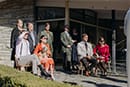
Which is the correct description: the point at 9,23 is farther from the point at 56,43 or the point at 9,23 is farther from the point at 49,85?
the point at 49,85

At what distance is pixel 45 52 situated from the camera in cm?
1076

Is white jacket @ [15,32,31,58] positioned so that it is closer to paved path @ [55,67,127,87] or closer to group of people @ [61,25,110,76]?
paved path @ [55,67,127,87]

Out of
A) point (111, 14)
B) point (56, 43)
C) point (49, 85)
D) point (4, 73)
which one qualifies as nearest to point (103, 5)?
point (111, 14)

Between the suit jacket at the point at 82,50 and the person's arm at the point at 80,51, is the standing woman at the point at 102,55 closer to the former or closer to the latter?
the suit jacket at the point at 82,50

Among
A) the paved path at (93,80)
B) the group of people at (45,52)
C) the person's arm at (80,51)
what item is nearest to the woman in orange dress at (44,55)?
the group of people at (45,52)

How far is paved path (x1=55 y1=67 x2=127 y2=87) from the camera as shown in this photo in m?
10.4

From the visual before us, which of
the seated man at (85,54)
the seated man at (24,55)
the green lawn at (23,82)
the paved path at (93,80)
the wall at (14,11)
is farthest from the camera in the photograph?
the wall at (14,11)

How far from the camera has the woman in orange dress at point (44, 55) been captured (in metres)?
10.5

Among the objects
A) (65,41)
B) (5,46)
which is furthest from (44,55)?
(5,46)

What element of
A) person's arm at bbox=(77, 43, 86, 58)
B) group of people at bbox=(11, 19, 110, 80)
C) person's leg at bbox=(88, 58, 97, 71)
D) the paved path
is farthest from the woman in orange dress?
person's leg at bbox=(88, 58, 97, 71)

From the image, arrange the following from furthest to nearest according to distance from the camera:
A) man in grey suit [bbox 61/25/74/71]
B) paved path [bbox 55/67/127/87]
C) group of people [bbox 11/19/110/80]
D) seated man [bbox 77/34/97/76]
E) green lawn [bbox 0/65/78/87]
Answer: man in grey suit [bbox 61/25/74/71], seated man [bbox 77/34/97/76], paved path [bbox 55/67/127/87], group of people [bbox 11/19/110/80], green lawn [bbox 0/65/78/87]

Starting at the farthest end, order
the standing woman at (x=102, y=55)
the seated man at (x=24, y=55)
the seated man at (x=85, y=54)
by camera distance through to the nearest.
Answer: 1. the standing woman at (x=102, y=55)
2. the seated man at (x=85, y=54)
3. the seated man at (x=24, y=55)

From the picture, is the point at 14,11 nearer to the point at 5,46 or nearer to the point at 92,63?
the point at 5,46

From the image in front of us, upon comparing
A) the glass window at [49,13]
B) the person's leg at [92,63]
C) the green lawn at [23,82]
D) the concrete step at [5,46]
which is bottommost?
the person's leg at [92,63]
